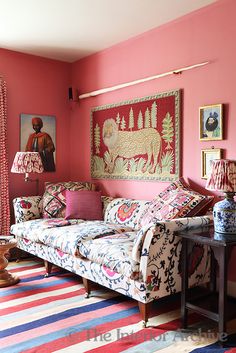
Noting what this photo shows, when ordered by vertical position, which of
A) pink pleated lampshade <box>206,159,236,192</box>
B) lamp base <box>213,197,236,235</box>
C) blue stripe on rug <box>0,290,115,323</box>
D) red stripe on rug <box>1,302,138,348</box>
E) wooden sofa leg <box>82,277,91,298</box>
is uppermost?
pink pleated lampshade <box>206,159,236,192</box>

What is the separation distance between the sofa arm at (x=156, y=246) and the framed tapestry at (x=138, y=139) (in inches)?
42.3

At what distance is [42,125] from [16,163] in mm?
830

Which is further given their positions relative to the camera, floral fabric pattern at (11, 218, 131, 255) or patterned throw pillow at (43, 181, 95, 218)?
patterned throw pillow at (43, 181, 95, 218)

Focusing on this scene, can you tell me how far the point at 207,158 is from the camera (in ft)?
10.3

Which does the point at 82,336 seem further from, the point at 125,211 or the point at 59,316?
the point at 125,211

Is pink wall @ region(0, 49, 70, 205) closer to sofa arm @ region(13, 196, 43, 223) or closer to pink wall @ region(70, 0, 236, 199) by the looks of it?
sofa arm @ region(13, 196, 43, 223)

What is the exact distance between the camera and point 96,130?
4.45 metres

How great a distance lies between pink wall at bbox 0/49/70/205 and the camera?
436cm

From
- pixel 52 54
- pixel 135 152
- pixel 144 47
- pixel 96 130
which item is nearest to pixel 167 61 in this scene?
pixel 144 47

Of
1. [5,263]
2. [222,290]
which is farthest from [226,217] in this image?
[5,263]

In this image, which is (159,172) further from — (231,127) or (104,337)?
(104,337)

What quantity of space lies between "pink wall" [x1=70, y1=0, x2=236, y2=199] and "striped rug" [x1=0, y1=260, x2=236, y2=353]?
1.21m

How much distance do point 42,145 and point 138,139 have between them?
4.69 ft

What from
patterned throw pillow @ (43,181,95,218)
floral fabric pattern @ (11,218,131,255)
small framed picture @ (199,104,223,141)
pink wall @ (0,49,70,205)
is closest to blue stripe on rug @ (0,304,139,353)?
floral fabric pattern @ (11,218,131,255)
